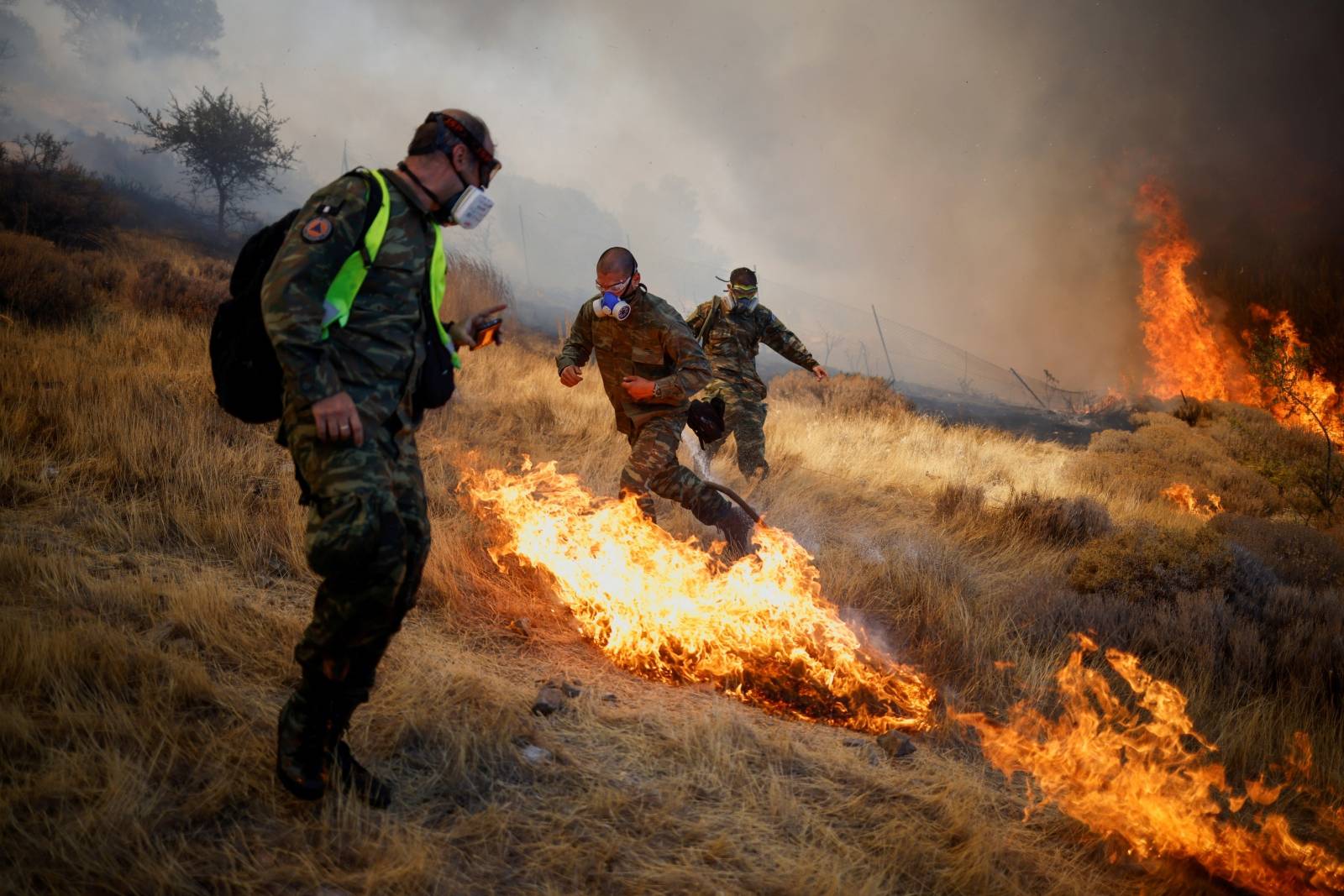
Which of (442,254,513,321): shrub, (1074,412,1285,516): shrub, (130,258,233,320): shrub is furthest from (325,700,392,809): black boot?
(442,254,513,321): shrub

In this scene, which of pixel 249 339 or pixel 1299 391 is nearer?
pixel 249 339

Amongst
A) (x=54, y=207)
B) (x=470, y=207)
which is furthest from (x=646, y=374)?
(x=54, y=207)

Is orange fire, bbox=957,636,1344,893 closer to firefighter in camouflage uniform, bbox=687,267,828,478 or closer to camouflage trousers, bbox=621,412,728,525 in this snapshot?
camouflage trousers, bbox=621,412,728,525

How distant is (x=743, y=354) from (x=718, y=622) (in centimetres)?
425

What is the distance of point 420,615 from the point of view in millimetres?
4016

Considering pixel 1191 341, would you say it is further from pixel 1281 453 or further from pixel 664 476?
pixel 664 476

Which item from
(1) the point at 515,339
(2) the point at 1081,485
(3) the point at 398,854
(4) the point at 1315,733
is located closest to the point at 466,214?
(3) the point at 398,854

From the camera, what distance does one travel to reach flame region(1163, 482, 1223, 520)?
31.7ft

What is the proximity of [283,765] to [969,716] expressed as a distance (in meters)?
3.05

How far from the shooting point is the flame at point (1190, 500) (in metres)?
9.65

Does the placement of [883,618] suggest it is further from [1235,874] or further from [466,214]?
[466,214]

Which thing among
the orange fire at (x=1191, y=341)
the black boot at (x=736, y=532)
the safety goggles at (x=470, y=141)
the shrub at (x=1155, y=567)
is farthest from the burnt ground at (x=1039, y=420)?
the safety goggles at (x=470, y=141)

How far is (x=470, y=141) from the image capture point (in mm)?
2320

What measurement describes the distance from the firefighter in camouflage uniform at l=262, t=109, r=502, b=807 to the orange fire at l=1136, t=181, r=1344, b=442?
19163 mm
